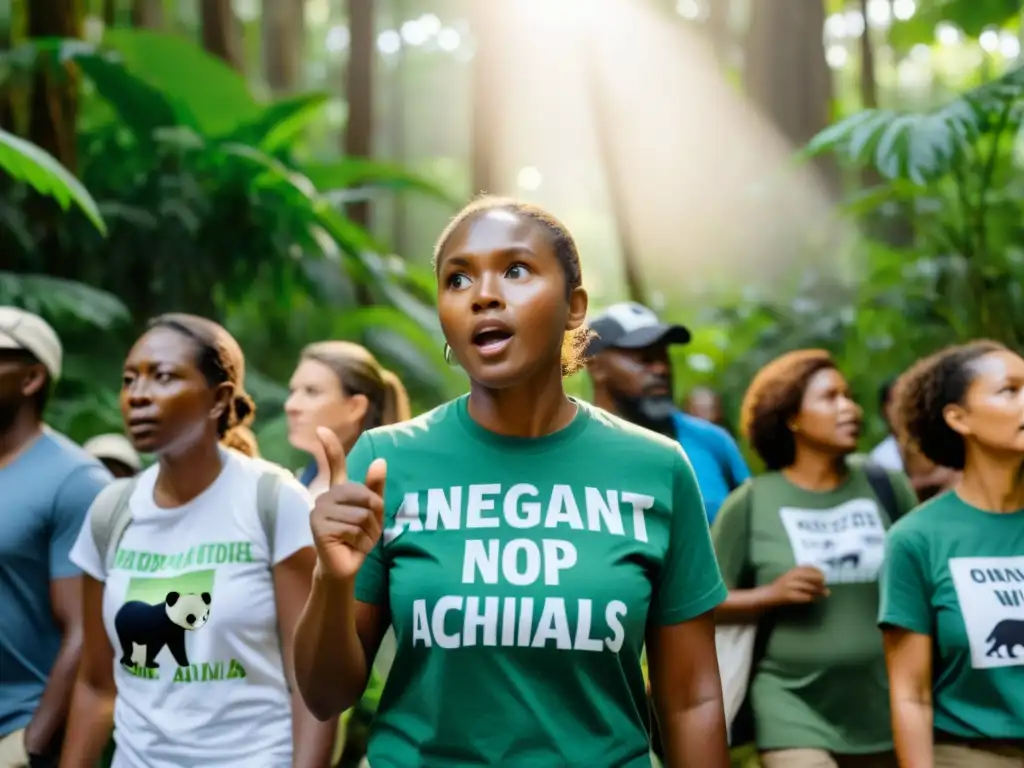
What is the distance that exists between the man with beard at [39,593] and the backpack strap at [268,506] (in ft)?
2.91

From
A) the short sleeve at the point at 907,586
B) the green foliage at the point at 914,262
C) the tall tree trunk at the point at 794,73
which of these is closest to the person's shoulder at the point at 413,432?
the short sleeve at the point at 907,586

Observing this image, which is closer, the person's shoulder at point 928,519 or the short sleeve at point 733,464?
the person's shoulder at point 928,519

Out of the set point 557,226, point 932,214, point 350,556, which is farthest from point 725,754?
point 932,214

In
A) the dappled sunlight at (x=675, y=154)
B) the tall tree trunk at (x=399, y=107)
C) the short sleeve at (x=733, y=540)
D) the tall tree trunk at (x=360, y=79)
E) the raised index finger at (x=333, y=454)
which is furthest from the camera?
the tall tree trunk at (x=399, y=107)

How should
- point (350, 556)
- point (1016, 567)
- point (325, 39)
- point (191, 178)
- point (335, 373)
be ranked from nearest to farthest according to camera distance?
point (350, 556), point (1016, 567), point (335, 373), point (191, 178), point (325, 39)

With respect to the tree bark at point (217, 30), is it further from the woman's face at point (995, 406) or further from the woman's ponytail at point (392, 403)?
the woman's face at point (995, 406)

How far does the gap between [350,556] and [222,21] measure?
12022 mm

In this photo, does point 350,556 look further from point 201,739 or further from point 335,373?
point 335,373

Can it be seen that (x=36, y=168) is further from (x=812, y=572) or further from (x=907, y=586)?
(x=907, y=586)

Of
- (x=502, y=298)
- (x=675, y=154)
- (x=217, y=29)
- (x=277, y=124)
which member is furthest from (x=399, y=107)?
(x=502, y=298)

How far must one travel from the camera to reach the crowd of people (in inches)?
85.6

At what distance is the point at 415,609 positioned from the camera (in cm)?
219

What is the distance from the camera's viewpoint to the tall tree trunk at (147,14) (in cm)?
1411

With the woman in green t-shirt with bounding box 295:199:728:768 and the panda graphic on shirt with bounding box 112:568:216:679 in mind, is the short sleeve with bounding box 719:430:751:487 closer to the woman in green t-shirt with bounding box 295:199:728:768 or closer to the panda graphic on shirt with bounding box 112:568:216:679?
the panda graphic on shirt with bounding box 112:568:216:679
